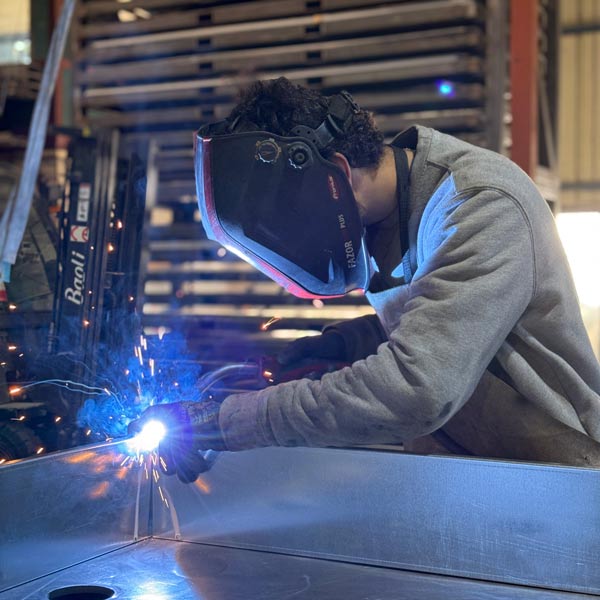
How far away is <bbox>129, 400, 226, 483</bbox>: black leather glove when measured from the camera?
6.28ft

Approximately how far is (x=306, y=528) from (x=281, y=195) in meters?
0.73

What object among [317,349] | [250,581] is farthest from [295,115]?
[250,581]

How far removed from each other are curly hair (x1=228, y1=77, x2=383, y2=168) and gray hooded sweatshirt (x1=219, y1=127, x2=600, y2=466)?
133 mm

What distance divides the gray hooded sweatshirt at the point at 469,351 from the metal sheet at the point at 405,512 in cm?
10

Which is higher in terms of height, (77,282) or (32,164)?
(32,164)

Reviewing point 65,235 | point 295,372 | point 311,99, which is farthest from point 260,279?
point 311,99

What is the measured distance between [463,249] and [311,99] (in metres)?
0.53

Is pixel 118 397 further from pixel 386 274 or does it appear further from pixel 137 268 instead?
pixel 386 274

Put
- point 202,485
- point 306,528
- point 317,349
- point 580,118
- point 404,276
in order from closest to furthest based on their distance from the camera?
point 306,528
point 202,485
point 404,276
point 317,349
point 580,118

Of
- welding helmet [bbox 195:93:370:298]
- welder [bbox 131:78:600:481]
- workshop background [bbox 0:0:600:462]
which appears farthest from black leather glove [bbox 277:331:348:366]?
workshop background [bbox 0:0:600:462]

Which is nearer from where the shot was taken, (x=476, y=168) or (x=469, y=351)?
(x=469, y=351)

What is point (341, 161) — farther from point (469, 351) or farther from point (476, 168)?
point (469, 351)

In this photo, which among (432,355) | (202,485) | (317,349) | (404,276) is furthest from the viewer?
(317,349)

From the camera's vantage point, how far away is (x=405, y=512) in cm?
185
